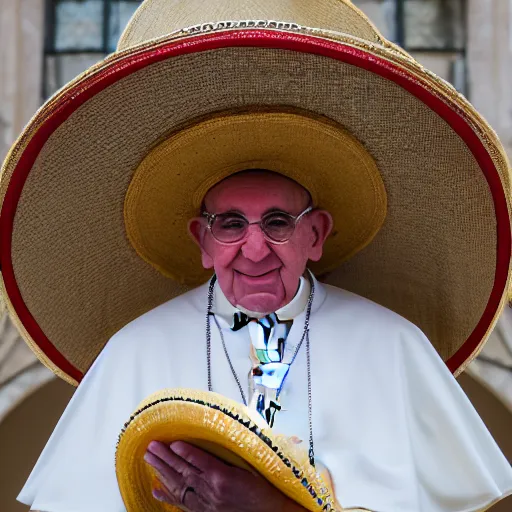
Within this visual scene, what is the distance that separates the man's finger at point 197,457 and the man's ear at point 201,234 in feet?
2.03

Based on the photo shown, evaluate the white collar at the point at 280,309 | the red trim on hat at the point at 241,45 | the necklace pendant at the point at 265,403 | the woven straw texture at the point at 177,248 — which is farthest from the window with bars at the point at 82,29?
the necklace pendant at the point at 265,403

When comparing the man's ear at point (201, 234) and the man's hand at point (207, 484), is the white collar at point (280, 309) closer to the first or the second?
the man's ear at point (201, 234)

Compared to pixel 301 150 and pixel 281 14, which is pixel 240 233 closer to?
pixel 301 150

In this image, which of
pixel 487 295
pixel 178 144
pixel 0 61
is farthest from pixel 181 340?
pixel 0 61

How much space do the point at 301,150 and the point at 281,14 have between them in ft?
1.13

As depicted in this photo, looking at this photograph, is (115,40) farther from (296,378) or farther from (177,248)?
(296,378)

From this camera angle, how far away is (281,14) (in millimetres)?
2822

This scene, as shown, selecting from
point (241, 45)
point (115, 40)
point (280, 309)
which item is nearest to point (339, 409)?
point (280, 309)

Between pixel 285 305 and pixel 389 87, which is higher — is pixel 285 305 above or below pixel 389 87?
below

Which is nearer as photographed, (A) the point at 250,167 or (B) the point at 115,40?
(A) the point at 250,167

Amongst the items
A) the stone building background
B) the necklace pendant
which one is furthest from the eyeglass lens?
the stone building background

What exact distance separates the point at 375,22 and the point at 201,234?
10.9 ft

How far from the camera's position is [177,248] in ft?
10.0

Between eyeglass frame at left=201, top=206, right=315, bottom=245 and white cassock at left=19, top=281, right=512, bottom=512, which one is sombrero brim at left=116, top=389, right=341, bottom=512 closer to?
white cassock at left=19, top=281, right=512, bottom=512
